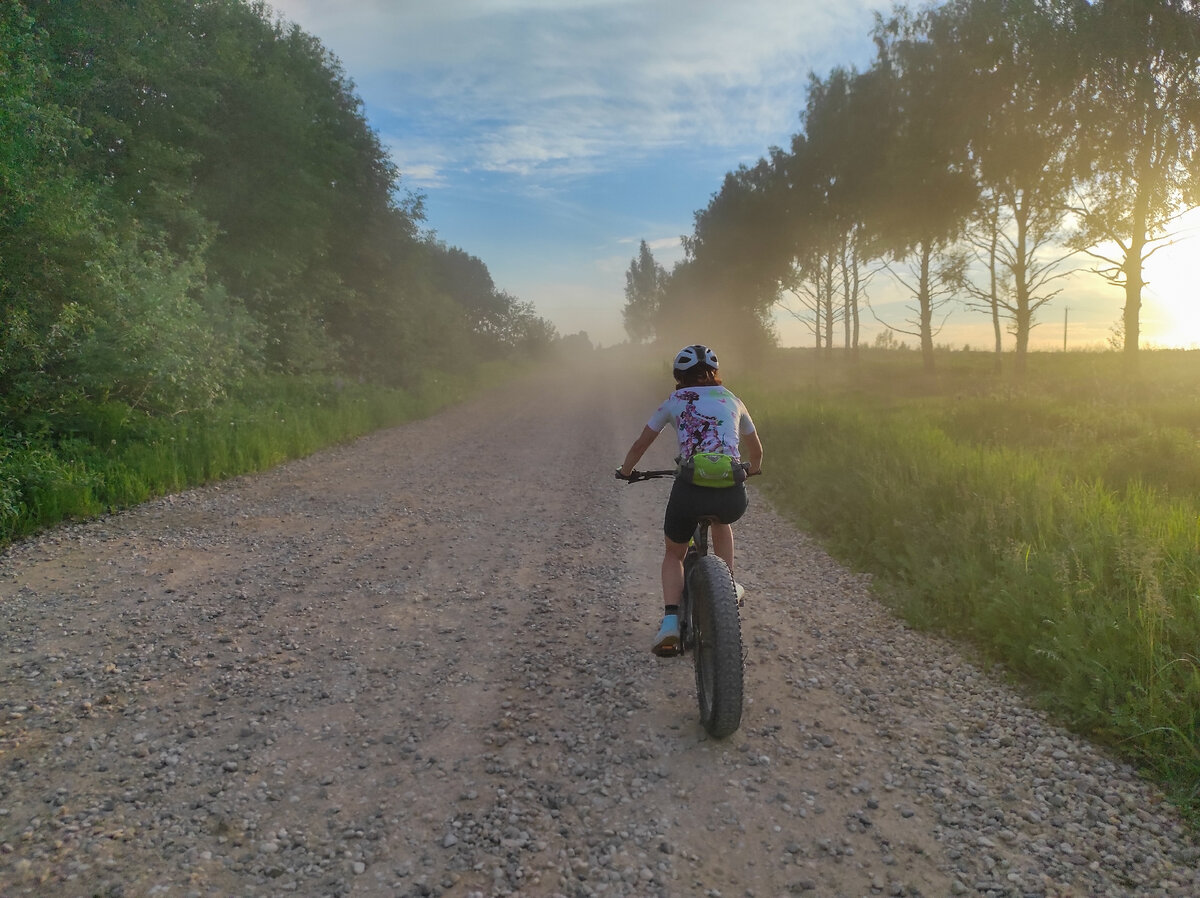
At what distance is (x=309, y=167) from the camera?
2184 centimetres

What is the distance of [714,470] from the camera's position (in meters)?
4.12

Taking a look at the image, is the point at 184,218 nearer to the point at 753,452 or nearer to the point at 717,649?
the point at 753,452

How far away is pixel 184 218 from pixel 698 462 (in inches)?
618

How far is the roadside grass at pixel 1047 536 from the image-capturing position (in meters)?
3.89

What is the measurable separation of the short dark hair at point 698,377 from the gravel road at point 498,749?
75.3 inches

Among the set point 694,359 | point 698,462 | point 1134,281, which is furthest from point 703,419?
point 1134,281

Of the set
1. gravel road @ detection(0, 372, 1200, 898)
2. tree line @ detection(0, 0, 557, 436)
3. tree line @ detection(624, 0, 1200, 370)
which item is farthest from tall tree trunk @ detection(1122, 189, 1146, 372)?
tree line @ detection(0, 0, 557, 436)

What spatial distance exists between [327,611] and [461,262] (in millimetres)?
56603

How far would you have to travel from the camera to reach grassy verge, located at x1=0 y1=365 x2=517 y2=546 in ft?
25.2

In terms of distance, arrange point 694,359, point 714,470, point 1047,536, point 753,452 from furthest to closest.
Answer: point 1047,536
point 753,452
point 694,359
point 714,470

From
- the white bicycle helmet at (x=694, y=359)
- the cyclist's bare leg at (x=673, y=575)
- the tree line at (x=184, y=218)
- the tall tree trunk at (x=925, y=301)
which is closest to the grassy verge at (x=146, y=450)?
the tree line at (x=184, y=218)

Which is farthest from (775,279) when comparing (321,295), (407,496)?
(407,496)

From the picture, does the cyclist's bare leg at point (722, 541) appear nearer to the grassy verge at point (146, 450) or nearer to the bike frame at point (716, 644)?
the bike frame at point (716, 644)

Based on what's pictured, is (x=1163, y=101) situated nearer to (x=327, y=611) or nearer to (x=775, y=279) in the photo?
(x=775, y=279)
